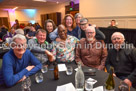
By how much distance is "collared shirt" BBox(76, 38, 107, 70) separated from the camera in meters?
1.93

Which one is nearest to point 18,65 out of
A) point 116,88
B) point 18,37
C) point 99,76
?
point 18,37

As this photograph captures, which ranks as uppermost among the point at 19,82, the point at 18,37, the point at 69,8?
the point at 69,8

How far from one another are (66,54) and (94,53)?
522 mm

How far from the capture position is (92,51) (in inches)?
75.5

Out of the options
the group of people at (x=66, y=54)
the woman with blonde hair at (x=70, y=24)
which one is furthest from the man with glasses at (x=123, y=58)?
the woman with blonde hair at (x=70, y=24)

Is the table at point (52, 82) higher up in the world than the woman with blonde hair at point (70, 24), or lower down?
lower down

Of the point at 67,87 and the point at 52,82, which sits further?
the point at 52,82

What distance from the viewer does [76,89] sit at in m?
1.02

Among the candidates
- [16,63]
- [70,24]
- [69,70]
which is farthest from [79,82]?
[70,24]

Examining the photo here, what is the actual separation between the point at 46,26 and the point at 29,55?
1365 mm

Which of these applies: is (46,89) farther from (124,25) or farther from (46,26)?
(124,25)

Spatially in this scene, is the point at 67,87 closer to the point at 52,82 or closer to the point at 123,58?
the point at 52,82

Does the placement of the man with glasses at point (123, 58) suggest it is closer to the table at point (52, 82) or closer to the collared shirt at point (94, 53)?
the collared shirt at point (94, 53)

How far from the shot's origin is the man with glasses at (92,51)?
1.92 meters
